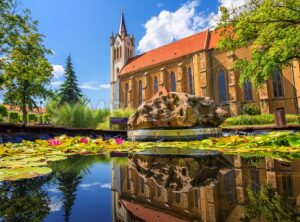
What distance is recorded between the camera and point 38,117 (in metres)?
35.3

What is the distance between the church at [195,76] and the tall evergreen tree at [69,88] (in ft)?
20.9

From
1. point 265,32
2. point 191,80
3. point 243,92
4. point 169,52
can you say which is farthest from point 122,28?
point 265,32

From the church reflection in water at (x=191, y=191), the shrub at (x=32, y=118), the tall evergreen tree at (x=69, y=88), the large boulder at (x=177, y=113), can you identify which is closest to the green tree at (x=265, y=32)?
the large boulder at (x=177, y=113)

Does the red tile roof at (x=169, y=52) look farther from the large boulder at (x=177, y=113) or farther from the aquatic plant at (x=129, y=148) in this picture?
the aquatic plant at (x=129, y=148)

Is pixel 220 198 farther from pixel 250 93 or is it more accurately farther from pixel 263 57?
pixel 250 93

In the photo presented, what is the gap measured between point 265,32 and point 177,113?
4.87 meters

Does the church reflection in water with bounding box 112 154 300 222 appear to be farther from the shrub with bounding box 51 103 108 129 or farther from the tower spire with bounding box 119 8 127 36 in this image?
the tower spire with bounding box 119 8 127 36

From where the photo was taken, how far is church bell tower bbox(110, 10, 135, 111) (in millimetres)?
35644

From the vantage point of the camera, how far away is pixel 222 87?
2333cm

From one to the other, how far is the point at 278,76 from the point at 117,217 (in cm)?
2417

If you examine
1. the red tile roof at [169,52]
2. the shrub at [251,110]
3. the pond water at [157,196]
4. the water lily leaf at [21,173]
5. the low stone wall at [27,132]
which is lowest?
the pond water at [157,196]

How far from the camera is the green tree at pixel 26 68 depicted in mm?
10867

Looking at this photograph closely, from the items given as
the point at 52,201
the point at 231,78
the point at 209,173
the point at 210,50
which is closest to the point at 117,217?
the point at 52,201

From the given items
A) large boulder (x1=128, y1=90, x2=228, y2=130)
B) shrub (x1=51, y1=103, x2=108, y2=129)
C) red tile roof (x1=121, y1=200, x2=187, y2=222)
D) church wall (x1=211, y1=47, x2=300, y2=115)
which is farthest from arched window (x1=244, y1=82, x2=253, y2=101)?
red tile roof (x1=121, y1=200, x2=187, y2=222)
